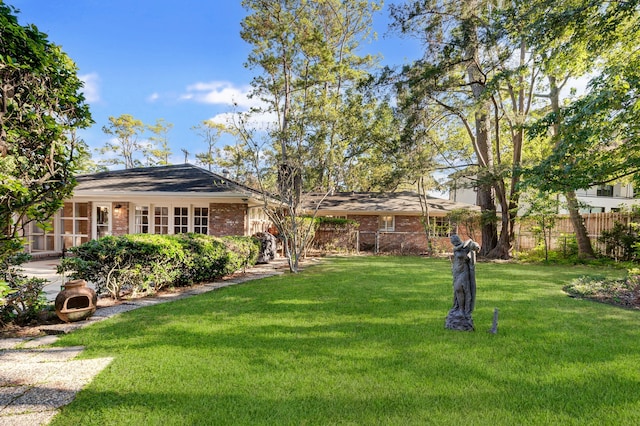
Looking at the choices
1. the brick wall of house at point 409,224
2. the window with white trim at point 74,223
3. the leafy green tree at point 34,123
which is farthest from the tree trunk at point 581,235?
the window with white trim at point 74,223

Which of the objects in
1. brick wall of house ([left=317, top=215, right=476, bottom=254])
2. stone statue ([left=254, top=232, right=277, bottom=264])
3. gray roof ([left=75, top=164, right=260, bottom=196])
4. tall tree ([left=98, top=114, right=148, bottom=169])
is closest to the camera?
gray roof ([left=75, top=164, right=260, bottom=196])

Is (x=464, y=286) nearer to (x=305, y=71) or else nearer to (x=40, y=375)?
(x=40, y=375)

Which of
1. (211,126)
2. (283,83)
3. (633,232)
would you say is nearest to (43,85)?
(283,83)

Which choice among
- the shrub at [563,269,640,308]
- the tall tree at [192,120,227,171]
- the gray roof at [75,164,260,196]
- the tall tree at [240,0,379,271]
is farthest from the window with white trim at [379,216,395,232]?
the tall tree at [192,120,227,171]

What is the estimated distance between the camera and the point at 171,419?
102 inches

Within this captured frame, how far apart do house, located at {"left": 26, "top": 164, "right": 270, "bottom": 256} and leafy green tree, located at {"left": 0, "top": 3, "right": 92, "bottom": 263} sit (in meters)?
7.96

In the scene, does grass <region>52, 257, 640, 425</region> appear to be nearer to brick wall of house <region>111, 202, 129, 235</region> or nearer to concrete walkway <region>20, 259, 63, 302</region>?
concrete walkway <region>20, 259, 63, 302</region>

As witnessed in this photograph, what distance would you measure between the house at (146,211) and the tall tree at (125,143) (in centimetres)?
2306

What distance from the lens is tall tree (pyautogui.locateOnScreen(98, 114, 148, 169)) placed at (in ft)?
113

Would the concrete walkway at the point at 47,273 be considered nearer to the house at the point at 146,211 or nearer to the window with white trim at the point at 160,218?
the house at the point at 146,211

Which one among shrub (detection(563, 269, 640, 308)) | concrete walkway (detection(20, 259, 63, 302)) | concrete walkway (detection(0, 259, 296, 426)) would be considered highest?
concrete walkway (detection(20, 259, 63, 302))

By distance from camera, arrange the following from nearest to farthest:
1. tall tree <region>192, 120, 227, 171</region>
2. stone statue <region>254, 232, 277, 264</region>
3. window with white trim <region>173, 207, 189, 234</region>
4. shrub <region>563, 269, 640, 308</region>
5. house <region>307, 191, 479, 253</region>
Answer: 1. shrub <region>563, 269, 640, 308</region>
2. stone statue <region>254, 232, 277, 264</region>
3. window with white trim <region>173, 207, 189, 234</region>
4. house <region>307, 191, 479, 253</region>
5. tall tree <region>192, 120, 227, 171</region>

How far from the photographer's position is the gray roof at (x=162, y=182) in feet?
41.9

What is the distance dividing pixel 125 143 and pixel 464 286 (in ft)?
128
